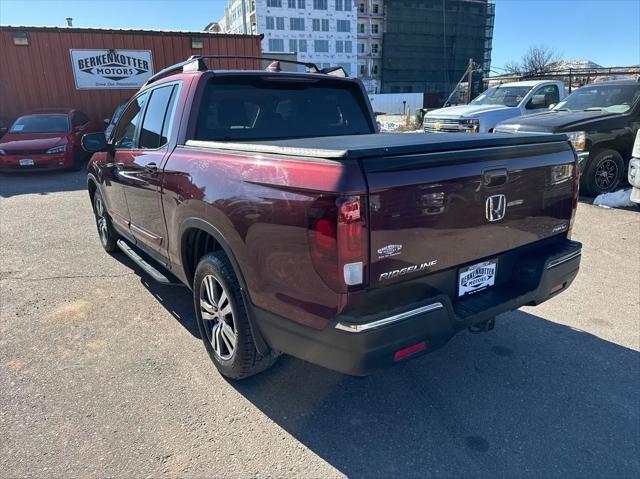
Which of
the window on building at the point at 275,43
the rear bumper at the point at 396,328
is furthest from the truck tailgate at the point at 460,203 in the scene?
the window on building at the point at 275,43

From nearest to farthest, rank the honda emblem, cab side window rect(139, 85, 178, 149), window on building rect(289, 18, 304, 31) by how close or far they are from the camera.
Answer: the honda emblem < cab side window rect(139, 85, 178, 149) < window on building rect(289, 18, 304, 31)

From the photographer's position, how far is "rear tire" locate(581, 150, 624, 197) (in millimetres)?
7770

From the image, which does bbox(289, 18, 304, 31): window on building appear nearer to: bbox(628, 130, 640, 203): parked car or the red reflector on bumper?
bbox(628, 130, 640, 203): parked car

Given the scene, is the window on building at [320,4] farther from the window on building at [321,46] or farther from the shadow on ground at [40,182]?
the shadow on ground at [40,182]

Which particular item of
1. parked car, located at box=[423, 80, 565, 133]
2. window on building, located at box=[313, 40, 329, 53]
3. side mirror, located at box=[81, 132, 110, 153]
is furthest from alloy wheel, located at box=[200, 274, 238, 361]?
window on building, located at box=[313, 40, 329, 53]

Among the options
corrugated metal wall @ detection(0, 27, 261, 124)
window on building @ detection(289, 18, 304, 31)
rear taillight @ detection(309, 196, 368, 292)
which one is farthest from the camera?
window on building @ detection(289, 18, 304, 31)

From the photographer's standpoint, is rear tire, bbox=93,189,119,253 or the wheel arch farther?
rear tire, bbox=93,189,119,253

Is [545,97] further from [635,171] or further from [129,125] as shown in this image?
[129,125]

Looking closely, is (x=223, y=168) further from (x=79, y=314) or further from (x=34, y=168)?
(x=34, y=168)

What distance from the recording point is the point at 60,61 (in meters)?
15.3

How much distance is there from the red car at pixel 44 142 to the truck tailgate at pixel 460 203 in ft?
39.4

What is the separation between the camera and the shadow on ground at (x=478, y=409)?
2283 mm

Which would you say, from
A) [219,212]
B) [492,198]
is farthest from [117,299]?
[492,198]

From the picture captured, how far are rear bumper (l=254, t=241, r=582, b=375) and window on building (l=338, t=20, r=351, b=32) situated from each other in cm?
7991
